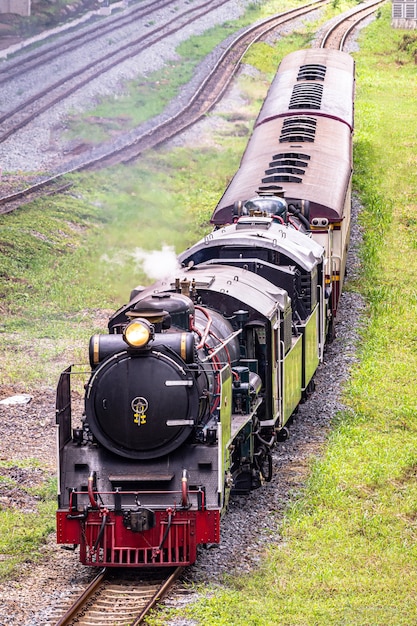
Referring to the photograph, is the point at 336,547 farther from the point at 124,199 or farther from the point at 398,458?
the point at 124,199

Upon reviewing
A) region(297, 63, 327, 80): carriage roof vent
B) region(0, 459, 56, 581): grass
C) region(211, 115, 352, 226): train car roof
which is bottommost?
region(0, 459, 56, 581): grass

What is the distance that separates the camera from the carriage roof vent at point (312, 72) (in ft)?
96.0

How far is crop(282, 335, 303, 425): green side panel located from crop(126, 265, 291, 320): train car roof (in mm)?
792

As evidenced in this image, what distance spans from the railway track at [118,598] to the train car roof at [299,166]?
33.8 ft

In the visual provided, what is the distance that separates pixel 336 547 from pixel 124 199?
19.5 m

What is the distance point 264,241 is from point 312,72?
15471 millimetres

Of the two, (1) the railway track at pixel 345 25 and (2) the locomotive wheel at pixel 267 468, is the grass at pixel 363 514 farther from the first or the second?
(1) the railway track at pixel 345 25

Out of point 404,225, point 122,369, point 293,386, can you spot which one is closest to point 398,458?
point 293,386

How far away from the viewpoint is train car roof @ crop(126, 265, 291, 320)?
1320 centimetres

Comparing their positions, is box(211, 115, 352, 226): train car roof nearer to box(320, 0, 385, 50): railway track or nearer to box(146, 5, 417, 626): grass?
box(146, 5, 417, 626): grass

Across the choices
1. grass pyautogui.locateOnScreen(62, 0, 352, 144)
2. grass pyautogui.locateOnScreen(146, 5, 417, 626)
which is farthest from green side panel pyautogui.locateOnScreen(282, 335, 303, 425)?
grass pyautogui.locateOnScreen(62, 0, 352, 144)

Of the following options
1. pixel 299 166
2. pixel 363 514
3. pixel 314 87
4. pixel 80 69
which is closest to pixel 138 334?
pixel 363 514

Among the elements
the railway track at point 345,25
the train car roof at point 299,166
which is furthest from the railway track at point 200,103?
the train car roof at point 299,166

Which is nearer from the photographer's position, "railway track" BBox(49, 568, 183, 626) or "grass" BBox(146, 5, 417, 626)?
"railway track" BBox(49, 568, 183, 626)
